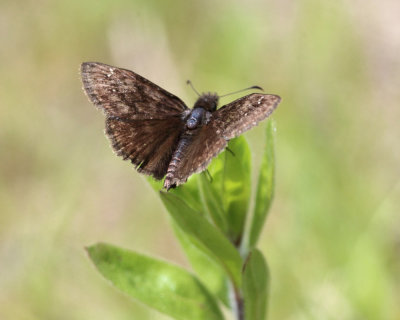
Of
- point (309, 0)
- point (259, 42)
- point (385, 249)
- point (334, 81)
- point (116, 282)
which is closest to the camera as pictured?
point (116, 282)

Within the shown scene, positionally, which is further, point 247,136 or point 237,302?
point 247,136

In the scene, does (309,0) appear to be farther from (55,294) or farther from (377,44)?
(55,294)

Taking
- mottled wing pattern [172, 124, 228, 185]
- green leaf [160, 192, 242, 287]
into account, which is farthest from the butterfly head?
green leaf [160, 192, 242, 287]

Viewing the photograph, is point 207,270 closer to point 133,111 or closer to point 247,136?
point 133,111

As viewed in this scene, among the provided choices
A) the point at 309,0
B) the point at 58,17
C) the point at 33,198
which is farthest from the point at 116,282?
the point at 58,17

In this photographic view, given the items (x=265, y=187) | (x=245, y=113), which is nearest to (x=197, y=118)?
(x=245, y=113)

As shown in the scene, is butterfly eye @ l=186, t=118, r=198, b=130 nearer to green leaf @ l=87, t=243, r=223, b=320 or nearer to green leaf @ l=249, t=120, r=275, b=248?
green leaf @ l=249, t=120, r=275, b=248
